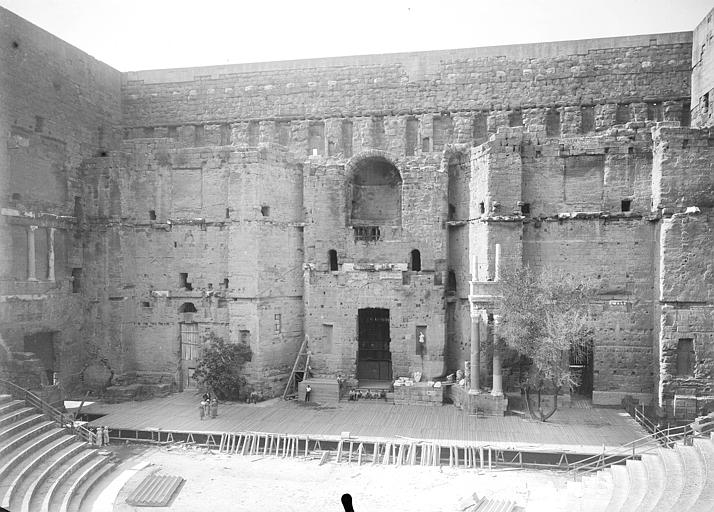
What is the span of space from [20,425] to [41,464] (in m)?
1.24

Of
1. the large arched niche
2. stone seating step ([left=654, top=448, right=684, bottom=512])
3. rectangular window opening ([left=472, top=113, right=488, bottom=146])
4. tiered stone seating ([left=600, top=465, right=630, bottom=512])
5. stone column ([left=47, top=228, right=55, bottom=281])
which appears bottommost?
tiered stone seating ([left=600, top=465, right=630, bottom=512])

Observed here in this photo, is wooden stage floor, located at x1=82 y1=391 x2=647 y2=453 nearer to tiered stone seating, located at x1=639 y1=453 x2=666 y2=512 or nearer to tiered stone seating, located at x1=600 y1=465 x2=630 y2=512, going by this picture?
tiered stone seating, located at x1=600 y1=465 x2=630 y2=512

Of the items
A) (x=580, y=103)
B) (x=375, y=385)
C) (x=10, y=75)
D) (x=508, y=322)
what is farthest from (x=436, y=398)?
(x=10, y=75)

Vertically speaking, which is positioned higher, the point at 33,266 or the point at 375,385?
the point at 33,266

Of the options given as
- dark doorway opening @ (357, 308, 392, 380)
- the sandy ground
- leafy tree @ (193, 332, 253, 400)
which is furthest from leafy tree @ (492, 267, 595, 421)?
leafy tree @ (193, 332, 253, 400)

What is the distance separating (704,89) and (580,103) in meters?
3.90

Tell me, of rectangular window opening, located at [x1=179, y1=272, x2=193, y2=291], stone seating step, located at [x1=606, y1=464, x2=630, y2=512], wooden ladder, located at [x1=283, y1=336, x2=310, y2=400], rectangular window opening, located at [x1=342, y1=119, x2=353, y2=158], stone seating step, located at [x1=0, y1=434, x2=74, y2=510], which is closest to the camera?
stone seating step, located at [x1=606, y1=464, x2=630, y2=512]

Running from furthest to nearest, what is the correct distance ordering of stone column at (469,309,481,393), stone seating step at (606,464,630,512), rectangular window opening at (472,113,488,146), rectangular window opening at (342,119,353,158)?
1. rectangular window opening at (342,119,353,158)
2. rectangular window opening at (472,113,488,146)
3. stone column at (469,309,481,393)
4. stone seating step at (606,464,630,512)

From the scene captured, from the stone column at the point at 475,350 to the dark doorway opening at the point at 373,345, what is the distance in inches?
149

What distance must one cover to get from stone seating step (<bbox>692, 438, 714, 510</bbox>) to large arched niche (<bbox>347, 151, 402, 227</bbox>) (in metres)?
11.6

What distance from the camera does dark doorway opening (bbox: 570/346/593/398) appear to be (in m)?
18.7

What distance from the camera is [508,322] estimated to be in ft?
55.4

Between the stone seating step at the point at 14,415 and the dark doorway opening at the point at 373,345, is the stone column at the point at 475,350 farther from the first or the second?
the stone seating step at the point at 14,415

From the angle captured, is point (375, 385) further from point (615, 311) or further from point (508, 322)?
point (615, 311)
